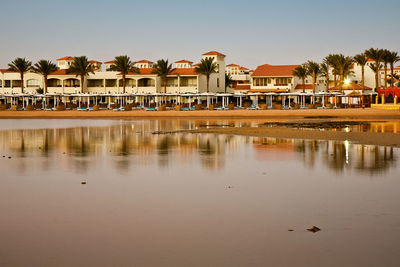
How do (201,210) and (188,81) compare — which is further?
(188,81)

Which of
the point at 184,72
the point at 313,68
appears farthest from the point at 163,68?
the point at 313,68

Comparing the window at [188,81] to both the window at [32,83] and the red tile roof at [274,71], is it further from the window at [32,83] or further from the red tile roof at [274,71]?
the window at [32,83]

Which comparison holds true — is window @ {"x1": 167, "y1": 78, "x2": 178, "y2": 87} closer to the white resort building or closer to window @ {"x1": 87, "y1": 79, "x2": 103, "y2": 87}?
the white resort building

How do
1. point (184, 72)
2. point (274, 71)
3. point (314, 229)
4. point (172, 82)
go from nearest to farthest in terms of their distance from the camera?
point (314, 229), point (274, 71), point (184, 72), point (172, 82)

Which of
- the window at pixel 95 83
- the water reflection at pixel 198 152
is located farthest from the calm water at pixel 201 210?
the window at pixel 95 83

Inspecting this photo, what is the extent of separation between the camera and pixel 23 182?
37.3 feet

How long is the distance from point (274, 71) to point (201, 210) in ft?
262

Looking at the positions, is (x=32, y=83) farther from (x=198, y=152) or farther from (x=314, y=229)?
(x=314, y=229)

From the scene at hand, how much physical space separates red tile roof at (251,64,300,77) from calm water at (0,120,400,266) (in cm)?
7043

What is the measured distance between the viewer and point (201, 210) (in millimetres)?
8461

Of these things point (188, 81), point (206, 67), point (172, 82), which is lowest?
point (172, 82)

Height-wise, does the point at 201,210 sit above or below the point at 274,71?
below

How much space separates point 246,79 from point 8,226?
125843 millimetres

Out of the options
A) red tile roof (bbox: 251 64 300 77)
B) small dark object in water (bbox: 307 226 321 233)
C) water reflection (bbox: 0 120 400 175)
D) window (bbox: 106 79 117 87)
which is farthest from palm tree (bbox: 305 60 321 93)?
small dark object in water (bbox: 307 226 321 233)
